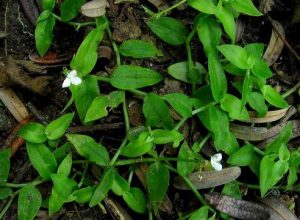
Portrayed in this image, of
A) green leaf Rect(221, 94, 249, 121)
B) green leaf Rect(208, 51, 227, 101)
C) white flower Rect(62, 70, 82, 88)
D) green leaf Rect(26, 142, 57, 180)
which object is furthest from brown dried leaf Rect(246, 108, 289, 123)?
green leaf Rect(26, 142, 57, 180)

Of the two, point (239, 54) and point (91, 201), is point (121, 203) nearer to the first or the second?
point (91, 201)

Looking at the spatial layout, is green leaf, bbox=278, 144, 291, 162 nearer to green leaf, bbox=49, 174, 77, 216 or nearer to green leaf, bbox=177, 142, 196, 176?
green leaf, bbox=177, 142, 196, 176

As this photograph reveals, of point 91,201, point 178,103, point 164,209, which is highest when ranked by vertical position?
point 178,103

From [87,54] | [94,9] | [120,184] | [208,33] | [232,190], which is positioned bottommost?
[232,190]

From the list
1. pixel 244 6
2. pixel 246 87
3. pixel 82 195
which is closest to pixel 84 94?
pixel 82 195

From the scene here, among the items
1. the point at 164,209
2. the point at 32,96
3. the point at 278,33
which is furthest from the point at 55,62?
the point at 278,33

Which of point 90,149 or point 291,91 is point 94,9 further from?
point 291,91
